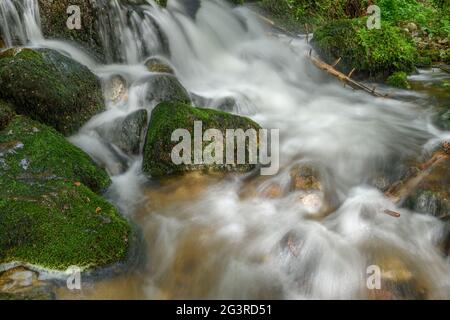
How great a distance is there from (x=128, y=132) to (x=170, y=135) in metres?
0.94

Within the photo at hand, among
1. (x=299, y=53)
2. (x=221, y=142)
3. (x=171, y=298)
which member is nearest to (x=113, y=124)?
(x=221, y=142)

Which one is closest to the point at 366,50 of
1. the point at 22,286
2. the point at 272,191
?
the point at 272,191

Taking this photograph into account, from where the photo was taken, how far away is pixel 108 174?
571cm

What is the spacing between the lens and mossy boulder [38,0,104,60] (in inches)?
287

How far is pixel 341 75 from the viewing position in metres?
8.87

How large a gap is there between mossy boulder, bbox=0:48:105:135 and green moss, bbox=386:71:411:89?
20.8ft

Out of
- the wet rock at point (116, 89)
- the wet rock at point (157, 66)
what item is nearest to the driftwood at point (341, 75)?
the wet rock at point (157, 66)

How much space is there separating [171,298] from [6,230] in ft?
5.63

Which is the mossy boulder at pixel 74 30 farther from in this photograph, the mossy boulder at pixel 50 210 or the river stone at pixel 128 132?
the mossy boulder at pixel 50 210

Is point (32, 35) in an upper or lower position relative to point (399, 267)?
upper

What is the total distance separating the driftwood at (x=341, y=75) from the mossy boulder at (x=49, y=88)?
524cm

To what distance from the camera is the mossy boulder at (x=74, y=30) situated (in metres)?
7.28

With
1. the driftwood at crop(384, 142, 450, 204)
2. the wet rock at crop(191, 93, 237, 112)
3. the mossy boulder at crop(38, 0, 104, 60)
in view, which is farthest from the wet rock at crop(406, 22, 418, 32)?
the mossy boulder at crop(38, 0, 104, 60)
